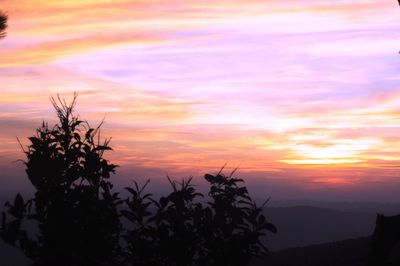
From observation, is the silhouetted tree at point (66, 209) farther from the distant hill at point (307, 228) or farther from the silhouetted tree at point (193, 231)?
the distant hill at point (307, 228)

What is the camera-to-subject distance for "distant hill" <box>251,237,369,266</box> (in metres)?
20.8

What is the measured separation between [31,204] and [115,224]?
828 millimetres

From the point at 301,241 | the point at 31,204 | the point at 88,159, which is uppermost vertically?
the point at 88,159

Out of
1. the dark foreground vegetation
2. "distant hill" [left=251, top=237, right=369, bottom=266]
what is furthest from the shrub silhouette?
"distant hill" [left=251, top=237, right=369, bottom=266]

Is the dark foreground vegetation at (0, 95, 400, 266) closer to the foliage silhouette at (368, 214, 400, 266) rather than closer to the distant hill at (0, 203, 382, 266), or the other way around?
the foliage silhouette at (368, 214, 400, 266)

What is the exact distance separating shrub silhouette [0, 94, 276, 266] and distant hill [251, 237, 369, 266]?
1345cm

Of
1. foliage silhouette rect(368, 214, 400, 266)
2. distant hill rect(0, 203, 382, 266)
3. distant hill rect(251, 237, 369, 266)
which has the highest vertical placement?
foliage silhouette rect(368, 214, 400, 266)

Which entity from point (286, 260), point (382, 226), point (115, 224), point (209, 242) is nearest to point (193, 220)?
point (209, 242)

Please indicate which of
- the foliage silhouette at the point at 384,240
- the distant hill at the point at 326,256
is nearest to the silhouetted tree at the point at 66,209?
the foliage silhouette at the point at 384,240

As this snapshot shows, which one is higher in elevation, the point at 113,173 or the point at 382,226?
the point at 113,173

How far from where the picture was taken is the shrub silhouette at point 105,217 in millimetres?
5992

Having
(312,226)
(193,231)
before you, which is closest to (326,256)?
(193,231)

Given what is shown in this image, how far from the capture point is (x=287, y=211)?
114 meters

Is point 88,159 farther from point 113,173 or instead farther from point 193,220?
point 193,220
